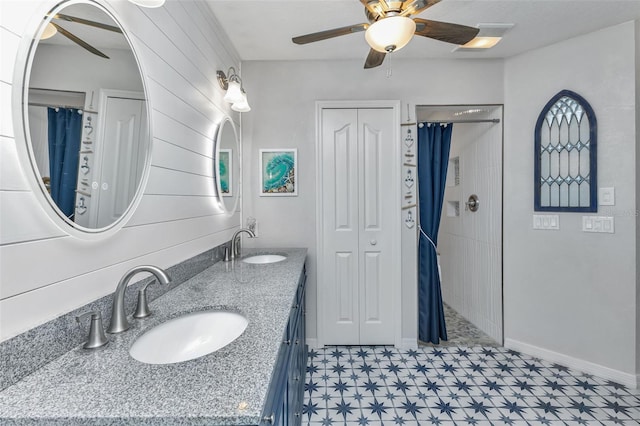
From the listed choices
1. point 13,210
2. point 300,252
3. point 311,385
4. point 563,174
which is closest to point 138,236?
point 13,210

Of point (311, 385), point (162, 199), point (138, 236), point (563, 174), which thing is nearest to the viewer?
point (138, 236)

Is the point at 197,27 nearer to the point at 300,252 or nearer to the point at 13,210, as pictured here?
the point at 13,210

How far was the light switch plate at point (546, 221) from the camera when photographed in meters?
2.30

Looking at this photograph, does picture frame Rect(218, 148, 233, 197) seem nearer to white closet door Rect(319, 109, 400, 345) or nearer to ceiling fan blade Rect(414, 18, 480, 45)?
white closet door Rect(319, 109, 400, 345)

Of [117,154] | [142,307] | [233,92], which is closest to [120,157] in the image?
[117,154]

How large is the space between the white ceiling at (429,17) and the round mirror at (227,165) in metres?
0.69

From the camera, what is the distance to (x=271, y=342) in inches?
33.4

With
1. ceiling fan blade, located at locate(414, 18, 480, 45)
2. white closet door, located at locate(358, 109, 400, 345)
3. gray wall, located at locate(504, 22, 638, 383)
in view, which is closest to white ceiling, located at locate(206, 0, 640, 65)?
gray wall, located at locate(504, 22, 638, 383)

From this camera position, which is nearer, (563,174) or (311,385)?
(311,385)

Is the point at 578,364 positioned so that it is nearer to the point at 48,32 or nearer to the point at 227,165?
the point at 227,165

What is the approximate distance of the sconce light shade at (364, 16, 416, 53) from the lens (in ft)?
3.95

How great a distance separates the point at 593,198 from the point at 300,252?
2267 millimetres

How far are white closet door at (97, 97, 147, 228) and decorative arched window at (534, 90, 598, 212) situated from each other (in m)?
2.83

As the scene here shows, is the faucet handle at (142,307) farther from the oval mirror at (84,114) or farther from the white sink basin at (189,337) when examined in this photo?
the oval mirror at (84,114)
